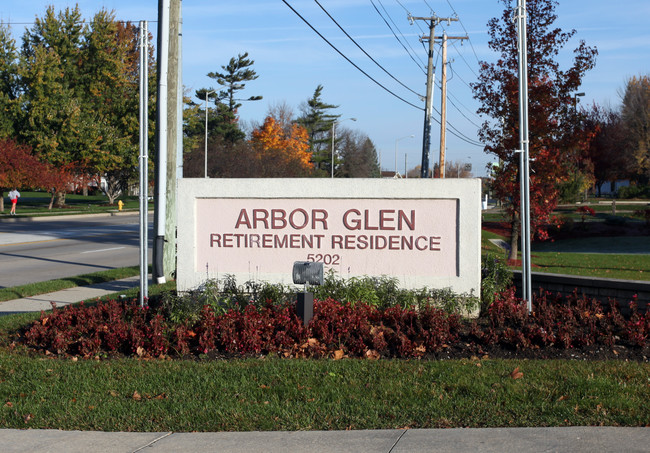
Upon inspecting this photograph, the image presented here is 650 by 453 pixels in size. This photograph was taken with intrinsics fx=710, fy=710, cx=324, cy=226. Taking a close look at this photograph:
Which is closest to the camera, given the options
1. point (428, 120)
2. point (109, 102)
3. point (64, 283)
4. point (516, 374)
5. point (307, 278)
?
point (516, 374)

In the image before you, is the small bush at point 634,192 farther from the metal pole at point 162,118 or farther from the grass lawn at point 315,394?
the grass lawn at point 315,394

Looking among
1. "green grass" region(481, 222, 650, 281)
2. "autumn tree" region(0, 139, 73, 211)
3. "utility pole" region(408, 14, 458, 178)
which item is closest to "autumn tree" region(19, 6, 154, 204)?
"autumn tree" region(0, 139, 73, 211)

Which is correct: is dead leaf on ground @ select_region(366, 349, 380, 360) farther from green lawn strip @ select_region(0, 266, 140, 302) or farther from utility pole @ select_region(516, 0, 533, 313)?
green lawn strip @ select_region(0, 266, 140, 302)

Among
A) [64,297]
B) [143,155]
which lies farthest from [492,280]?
[64,297]

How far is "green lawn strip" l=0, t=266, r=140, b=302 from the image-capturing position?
41.1ft

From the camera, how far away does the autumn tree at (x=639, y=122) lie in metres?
59.3

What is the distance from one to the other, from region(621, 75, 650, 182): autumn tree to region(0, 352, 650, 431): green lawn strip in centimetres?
5851

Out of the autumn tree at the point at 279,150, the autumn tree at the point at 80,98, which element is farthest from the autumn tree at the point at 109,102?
the autumn tree at the point at 279,150

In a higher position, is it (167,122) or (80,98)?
(80,98)

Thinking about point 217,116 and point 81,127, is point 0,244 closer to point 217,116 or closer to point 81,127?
point 81,127

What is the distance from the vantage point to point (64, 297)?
483 inches

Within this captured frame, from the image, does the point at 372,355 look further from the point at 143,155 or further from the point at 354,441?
the point at 143,155

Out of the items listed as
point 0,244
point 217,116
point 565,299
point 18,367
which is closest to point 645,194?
point 217,116

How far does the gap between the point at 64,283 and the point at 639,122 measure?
57655 mm
